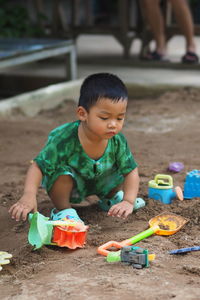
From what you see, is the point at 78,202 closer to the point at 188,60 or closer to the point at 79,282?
the point at 79,282

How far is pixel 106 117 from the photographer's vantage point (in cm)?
235

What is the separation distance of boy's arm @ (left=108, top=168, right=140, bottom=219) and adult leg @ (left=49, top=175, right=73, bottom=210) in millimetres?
236

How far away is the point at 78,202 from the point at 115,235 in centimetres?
40

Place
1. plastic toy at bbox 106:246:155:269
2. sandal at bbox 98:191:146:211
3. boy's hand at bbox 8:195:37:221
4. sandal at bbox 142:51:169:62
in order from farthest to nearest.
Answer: sandal at bbox 142:51:169:62, sandal at bbox 98:191:146:211, boy's hand at bbox 8:195:37:221, plastic toy at bbox 106:246:155:269

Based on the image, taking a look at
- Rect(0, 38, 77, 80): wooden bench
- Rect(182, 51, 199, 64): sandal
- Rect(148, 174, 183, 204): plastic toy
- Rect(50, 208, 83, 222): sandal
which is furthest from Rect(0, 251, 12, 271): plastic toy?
Rect(182, 51, 199, 64): sandal

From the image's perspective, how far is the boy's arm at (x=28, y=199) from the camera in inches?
89.8

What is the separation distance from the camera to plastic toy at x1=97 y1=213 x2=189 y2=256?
2.11 metres

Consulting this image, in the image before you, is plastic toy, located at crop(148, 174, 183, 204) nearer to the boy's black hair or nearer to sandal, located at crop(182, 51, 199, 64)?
the boy's black hair

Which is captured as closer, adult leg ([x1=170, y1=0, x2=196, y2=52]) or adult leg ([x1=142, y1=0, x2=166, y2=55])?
adult leg ([x1=170, y1=0, x2=196, y2=52])

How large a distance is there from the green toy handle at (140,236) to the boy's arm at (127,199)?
15cm

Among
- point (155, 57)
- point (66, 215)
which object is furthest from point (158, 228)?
point (155, 57)

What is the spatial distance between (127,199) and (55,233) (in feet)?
1.41

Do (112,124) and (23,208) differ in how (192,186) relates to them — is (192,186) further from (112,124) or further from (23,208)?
(23,208)

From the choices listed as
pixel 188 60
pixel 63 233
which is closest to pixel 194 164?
pixel 63 233
